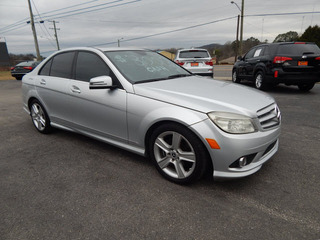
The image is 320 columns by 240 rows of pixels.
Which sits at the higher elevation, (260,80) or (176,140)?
(176,140)

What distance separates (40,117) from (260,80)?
7.21 metres

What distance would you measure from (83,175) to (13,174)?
0.92 metres

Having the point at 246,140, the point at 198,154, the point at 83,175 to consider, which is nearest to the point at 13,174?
the point at 83,175

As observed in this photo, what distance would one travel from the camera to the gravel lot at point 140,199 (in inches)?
77.9

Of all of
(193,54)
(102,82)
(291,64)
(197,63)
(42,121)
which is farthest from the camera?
(193,54)

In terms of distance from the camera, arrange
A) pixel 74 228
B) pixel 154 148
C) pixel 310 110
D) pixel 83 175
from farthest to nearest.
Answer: pixel 310 110 → pixel 83 175 → pixel 154 148 → pixel 74 228

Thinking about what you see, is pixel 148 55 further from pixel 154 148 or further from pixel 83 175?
pixel 83 175

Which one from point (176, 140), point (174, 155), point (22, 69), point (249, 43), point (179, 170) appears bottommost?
point (249, 43)

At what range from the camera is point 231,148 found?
7.31 ft

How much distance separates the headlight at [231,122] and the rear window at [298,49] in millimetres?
6360

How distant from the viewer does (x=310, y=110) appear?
18.8 feet

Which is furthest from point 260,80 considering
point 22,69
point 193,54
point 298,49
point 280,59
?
point 22,69

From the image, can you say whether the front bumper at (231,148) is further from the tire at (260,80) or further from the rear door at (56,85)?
the tire at (260,80)

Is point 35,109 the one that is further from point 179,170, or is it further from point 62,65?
point 179,170
